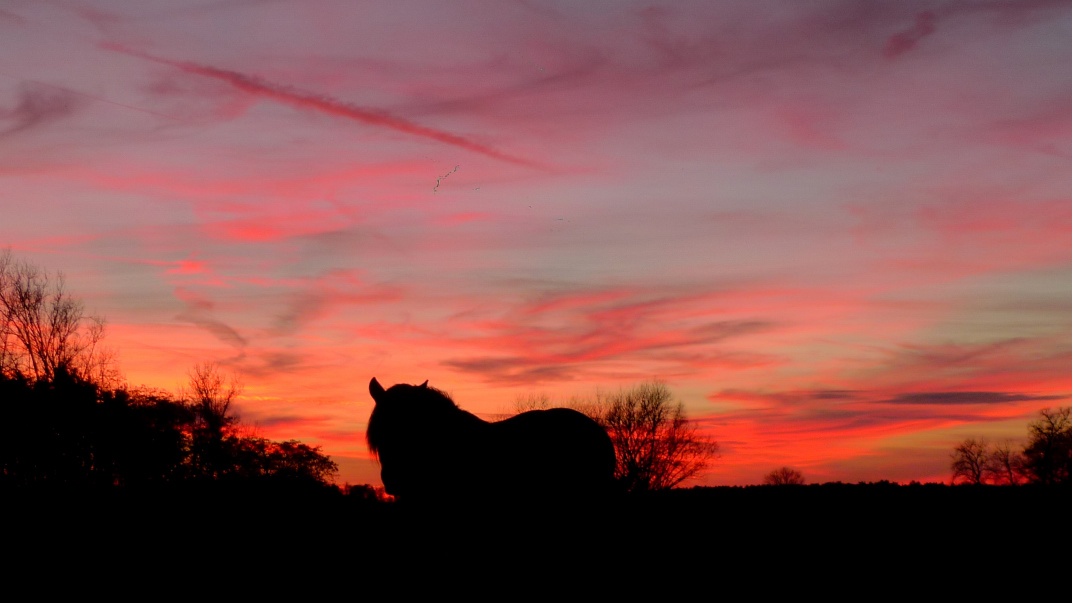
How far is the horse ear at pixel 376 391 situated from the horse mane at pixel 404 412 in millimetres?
103

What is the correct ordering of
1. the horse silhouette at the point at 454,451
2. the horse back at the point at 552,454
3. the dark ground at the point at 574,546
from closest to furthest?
the dark ground at the point at 574,546
the horse silhouette at the point at 454,451
the horse back at the point at 552,454

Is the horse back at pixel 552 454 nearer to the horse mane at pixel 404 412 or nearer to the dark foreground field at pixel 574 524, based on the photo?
the dark foreground field at pixel 574 524

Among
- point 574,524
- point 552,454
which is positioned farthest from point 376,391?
point 574,524

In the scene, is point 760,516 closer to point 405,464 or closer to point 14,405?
point 405,464

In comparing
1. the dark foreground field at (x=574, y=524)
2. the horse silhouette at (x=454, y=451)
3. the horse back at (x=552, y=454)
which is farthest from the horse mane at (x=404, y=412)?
the dark foreground field at (x=574, y=524)

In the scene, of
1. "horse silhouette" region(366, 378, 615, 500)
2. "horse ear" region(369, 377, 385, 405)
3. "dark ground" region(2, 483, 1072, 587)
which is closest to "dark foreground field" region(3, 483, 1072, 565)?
"dark ground" region(2, 483, 1072, 587)

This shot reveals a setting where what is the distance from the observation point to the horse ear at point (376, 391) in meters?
9.41

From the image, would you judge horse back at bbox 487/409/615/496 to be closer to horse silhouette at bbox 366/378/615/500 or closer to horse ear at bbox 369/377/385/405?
horse silhouette at bbox 366/378/615/500

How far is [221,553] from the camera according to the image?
9.91 m

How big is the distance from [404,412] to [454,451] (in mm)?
754

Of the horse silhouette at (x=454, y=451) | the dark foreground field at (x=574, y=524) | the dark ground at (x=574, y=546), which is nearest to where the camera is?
the dark ground at (x=574, y=546)

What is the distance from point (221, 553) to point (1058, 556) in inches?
386

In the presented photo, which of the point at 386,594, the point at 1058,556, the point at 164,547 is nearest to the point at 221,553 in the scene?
the point at 164,547

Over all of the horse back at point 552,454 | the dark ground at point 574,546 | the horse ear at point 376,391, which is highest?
the horse ear at point 376,391
